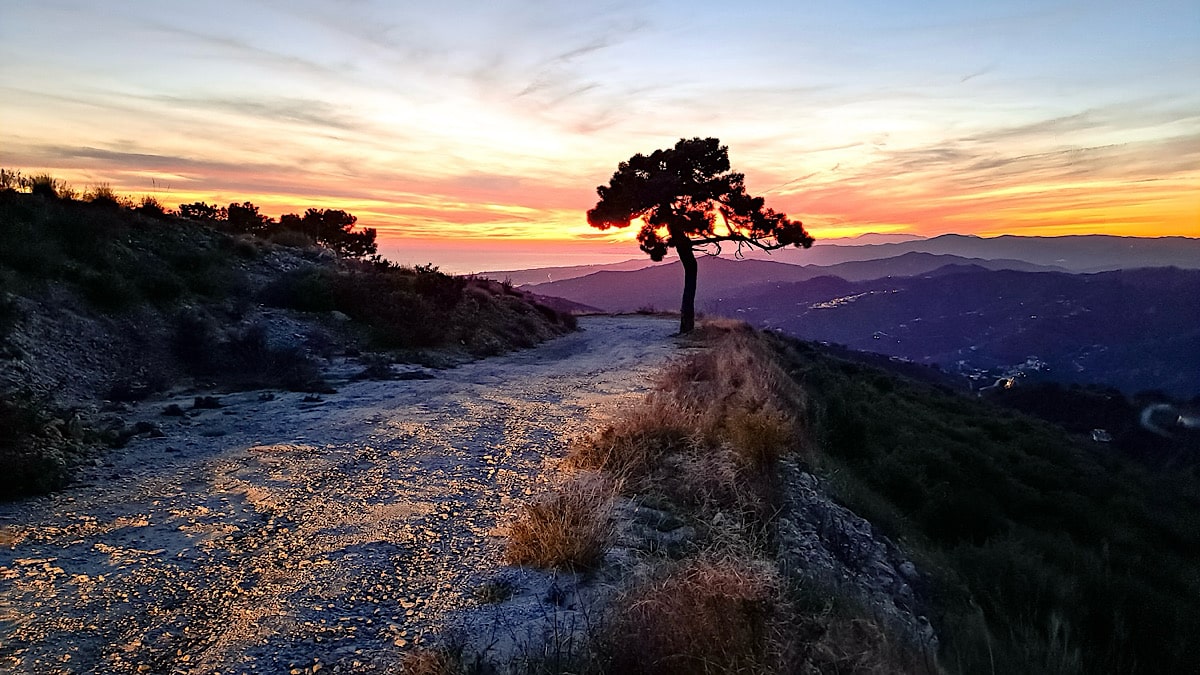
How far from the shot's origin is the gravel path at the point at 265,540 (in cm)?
321

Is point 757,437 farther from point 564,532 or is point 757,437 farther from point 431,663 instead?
point 431,663

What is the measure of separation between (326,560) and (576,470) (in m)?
2.56

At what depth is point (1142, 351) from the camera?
9062cm

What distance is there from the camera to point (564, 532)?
4254mm

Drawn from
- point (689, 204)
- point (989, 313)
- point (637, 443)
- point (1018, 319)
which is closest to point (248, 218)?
point (689, 204)

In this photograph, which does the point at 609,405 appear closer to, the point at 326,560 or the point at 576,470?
the point at 576,470

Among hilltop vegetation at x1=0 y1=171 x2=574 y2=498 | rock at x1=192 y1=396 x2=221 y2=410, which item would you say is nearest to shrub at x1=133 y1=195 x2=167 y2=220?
hilltop vegetation at x1=0 y1=171 x2=574 y2=498

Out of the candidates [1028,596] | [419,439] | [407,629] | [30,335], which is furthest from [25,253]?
[1028,596]

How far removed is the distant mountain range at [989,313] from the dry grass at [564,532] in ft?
221

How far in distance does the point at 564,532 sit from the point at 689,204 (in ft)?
63.8

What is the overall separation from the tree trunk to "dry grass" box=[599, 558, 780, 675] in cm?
1907

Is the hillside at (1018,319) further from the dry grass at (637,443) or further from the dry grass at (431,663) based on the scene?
the dry grass at (431,663)

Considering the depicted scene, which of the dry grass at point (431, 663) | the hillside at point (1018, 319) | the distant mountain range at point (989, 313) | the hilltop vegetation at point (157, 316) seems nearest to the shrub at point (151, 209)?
the hilltop vegetation at point (157, 316)

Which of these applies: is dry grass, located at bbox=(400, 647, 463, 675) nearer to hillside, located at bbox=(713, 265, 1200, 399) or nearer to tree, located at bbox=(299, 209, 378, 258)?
tree, located at bbox=(299, 209, 378, 258)
